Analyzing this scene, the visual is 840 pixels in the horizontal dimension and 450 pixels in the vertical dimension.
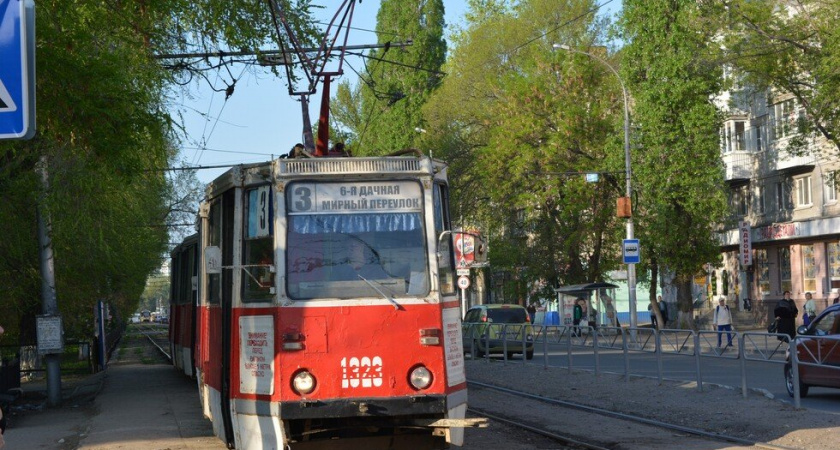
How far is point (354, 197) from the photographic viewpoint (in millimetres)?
10555

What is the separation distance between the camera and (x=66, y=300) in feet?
101

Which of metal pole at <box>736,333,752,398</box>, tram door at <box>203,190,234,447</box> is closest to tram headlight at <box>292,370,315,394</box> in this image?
tram door at <box>203,190,234,447</box>

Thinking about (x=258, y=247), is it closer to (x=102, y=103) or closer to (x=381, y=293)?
(x=381, y=293)

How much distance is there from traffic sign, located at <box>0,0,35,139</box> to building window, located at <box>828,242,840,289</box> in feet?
145

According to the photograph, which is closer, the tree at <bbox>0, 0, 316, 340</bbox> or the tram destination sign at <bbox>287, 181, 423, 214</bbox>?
the tram destination sign at <bbox>287, 181, 423, 214</bbox>

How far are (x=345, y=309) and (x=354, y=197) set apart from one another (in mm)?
1007

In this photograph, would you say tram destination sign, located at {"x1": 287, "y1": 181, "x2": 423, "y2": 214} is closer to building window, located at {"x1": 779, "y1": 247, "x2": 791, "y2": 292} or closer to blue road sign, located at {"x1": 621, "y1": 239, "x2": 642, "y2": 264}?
blue road sign, located at {"x1": 621, "y1": 239, "x2": 642, "y2": 264}

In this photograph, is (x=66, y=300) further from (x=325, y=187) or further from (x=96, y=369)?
(x=325, y=187)

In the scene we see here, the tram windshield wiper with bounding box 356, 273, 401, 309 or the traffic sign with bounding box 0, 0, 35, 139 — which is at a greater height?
the traffic sign with bounding box 0, 0, 35, 139

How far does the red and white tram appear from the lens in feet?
33.4

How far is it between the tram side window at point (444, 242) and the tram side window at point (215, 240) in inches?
93.4

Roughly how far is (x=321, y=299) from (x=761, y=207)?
149 feet

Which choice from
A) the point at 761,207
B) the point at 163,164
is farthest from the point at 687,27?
the point at 163,164

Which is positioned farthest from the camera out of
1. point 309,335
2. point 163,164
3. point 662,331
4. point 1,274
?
point 1,274
